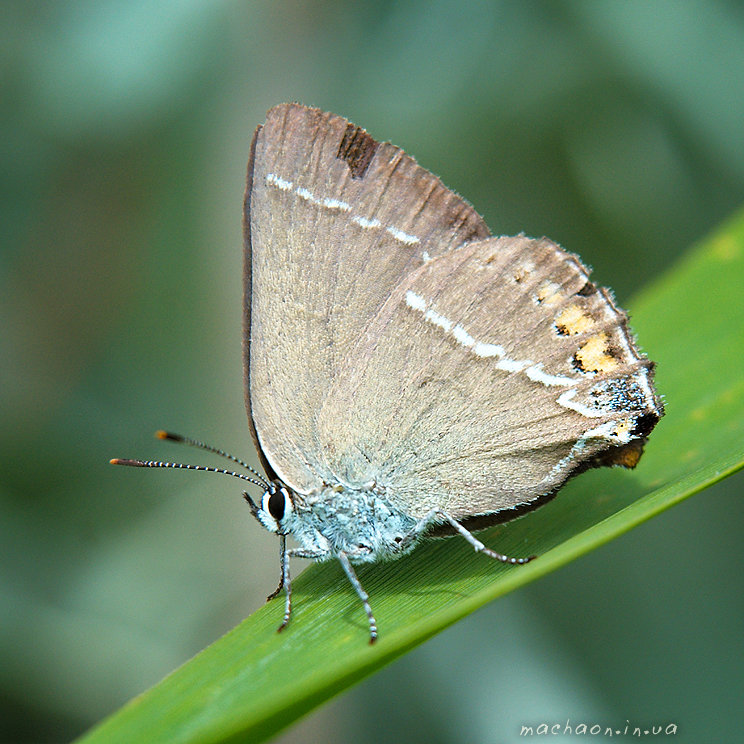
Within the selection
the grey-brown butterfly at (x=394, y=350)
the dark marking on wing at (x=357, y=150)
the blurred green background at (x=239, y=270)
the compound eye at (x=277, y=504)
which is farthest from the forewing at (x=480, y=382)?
the blurred green background at (x=239, y=270)

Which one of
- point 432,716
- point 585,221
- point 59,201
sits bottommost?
point 432,716

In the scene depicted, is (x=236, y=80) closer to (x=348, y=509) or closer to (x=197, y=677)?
(x=348, y=509)

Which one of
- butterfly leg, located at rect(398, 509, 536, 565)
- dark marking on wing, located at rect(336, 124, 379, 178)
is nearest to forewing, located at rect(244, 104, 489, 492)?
dark marking on wing, located at rect(336, 124, 379, 178)

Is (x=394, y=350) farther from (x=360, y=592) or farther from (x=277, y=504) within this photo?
(x=360, y=592)

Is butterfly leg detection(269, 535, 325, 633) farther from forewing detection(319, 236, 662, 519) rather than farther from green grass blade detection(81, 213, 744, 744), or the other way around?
forewing detection(319, 236, 662, 519)

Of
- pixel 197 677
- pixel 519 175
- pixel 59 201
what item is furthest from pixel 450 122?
pixel 197 677

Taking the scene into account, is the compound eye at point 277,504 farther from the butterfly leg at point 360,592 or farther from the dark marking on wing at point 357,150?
the dark marking on wing at point 357,150

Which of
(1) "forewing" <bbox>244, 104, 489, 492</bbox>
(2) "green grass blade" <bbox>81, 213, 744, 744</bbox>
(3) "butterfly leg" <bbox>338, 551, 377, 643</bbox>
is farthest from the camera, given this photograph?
(1) "forewing" <bbox>244, 104, 489, 492</bbox>
